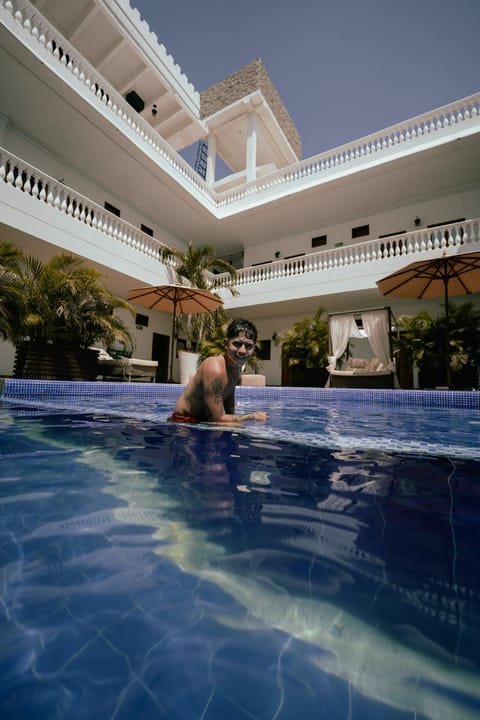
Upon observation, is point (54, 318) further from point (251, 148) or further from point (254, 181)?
point (251, 148)

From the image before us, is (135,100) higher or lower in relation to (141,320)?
higher

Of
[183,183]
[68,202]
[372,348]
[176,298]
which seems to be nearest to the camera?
[176,298]

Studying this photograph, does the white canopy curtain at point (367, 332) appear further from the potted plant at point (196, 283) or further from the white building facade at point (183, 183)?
the potted plant at point (196, 283)

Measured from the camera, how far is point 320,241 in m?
15.4

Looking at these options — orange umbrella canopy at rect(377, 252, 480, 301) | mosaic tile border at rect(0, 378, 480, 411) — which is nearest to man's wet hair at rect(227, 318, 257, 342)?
mosaic tile border at rect(0, 378, 480, 411)

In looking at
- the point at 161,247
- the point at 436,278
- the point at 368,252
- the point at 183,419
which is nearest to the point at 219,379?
the point at 183,419

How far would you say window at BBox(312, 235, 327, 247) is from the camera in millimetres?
15330

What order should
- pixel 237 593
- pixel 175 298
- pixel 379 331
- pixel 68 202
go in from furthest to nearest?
pixel 379 331, pixel 68 202, pixel 175 298, pixel 237 593

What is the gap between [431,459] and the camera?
214 cm

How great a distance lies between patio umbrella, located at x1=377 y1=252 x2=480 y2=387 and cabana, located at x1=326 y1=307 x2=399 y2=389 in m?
1.08

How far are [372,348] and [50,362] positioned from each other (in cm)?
Answer: 900

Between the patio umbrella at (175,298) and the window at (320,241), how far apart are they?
7.16 m

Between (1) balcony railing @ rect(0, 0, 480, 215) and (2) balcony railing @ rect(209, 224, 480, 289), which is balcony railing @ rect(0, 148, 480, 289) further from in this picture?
(1) balcony railing @ rect(0, 0, 480, 215)

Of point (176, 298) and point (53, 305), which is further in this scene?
point (176, 298)
